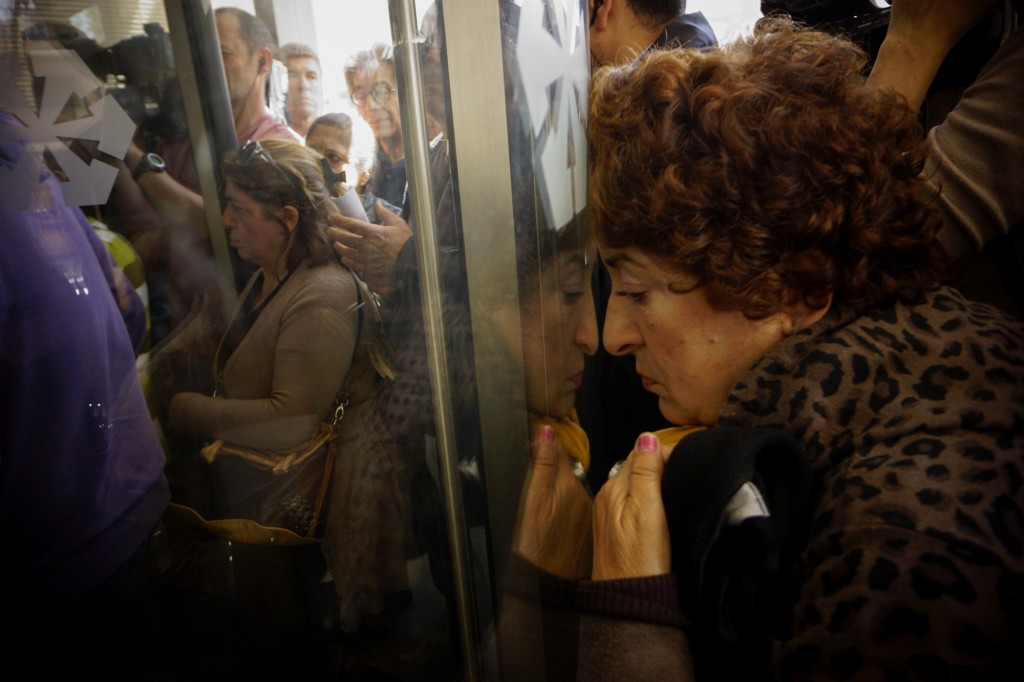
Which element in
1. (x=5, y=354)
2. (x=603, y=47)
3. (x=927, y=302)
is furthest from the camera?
(x=603, y=47)

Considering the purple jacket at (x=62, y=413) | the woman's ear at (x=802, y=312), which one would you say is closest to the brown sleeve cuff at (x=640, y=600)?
the woman's ear at (x=802, y=312)

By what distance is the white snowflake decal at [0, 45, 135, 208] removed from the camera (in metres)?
0.54

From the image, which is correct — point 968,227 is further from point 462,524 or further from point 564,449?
point 462,524

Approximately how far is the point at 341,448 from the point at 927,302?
86 centimetres

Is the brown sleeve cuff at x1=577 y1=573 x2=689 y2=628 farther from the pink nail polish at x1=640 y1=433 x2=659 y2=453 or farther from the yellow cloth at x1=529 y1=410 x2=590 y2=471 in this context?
the yellow cloth at x1=529 y1=410 x2=590 y2=471

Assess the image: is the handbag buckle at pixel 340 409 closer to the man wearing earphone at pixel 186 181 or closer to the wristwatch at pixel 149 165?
the man wearing earphone at pixel 186 181

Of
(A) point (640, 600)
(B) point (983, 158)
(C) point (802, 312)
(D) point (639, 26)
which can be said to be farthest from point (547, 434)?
(D) point (639, 26)

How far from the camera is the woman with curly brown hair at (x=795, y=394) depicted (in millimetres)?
604

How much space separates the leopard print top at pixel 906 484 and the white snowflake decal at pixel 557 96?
43 cm

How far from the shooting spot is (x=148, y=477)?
682mm

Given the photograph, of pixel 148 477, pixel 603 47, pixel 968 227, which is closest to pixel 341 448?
pixel 148 477

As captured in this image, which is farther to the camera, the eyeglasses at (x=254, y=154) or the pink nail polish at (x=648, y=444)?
the pink nail polish at (x=648, y=444)

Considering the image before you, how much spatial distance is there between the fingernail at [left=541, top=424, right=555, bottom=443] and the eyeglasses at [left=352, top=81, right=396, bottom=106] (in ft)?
1.92

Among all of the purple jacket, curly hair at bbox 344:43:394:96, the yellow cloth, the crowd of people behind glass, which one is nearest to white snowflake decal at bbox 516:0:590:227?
the crowd of people behind glass
